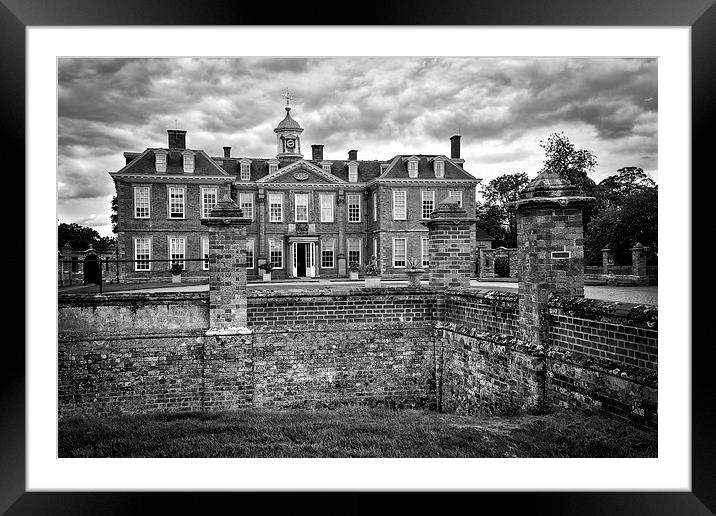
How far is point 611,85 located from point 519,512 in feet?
19.5

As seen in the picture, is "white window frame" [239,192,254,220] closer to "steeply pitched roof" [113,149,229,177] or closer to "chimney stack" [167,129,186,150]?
"steeply pitched roof" [113,149,229,177]

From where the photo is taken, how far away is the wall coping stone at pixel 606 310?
3541mm

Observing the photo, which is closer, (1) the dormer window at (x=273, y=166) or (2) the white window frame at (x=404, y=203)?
(2) the white window frame at (x=404, y=203)

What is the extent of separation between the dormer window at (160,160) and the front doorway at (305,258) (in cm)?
687

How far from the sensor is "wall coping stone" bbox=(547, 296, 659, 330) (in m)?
3.54

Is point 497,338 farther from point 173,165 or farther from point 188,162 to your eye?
point 173,165

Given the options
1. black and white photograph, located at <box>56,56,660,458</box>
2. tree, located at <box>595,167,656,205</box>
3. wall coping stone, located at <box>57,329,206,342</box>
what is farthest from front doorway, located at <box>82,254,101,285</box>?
tree, located at <box>595,167,656,205</box>

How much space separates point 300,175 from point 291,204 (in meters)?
1.46

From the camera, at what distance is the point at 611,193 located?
69.6 ft

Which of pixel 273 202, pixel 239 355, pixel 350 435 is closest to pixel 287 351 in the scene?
pixel 239 355
